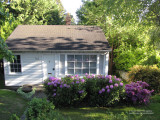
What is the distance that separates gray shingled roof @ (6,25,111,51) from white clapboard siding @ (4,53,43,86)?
0.83 m

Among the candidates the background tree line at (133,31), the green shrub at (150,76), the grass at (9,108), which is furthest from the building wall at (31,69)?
the background tree line at (133,31)

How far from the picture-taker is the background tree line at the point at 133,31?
10.1 metres

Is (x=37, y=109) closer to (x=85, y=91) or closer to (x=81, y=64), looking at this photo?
(x=85, y=91)

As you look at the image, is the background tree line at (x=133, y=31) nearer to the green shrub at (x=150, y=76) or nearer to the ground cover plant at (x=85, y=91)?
the green shrub at (x=150, y=76)

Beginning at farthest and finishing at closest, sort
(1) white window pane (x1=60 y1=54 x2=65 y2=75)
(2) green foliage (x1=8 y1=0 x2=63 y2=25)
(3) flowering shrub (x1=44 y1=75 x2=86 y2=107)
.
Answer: (2) green foliage (x1=8 y1=0 x2=63 y2=25)
(1) white window pane (x1=60 y1=54 x2=65 y2=75)
(3) flowering shrub (x1=44 y1=75 x2=86 y2=107)

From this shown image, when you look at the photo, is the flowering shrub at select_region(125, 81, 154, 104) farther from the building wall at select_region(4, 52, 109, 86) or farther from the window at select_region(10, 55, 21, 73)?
the window at select_region(10, 55, 21, 73)

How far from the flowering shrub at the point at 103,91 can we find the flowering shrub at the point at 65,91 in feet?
1.47

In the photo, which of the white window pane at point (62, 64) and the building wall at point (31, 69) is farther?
the white window pane at point (62, 64)

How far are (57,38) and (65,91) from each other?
605cm

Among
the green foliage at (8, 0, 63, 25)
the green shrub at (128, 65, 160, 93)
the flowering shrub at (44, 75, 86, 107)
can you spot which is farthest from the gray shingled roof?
the green foliage at (8, 0, 63, 25)

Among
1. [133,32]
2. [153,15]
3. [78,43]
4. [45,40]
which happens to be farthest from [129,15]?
[45,40]

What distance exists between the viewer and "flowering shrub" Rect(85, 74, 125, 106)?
6.59 m

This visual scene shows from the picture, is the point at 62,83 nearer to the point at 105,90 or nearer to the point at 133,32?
the point at 105,90

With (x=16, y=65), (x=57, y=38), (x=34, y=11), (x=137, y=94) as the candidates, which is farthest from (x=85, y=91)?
(x=34, y=11)
